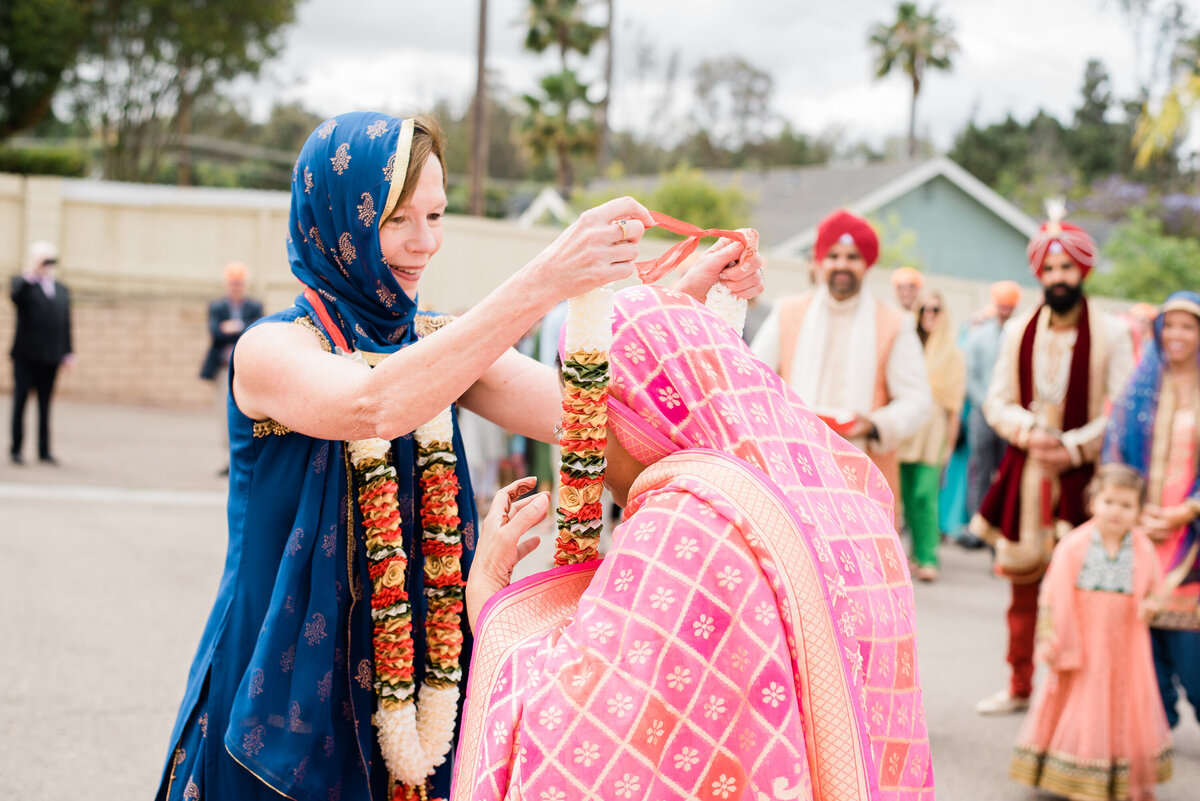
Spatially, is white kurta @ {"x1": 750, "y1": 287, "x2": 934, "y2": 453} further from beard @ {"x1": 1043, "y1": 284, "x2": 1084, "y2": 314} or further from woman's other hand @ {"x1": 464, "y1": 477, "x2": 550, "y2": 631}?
woman's other hand @ {"x1": 464, "y1": 477, "x2": 550, "y2": 631}

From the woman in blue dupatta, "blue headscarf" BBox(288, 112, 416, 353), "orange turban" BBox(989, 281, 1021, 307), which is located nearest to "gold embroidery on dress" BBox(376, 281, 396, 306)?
"blue headscarf" BBox(288, 112, 416, 353)

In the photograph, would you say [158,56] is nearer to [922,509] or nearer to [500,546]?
[922,509]

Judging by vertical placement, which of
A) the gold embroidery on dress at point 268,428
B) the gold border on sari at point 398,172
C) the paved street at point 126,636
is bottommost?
the paved street at point 126,636

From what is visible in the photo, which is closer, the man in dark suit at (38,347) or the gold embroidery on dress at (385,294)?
the gold embroidery on dress at (385,294)

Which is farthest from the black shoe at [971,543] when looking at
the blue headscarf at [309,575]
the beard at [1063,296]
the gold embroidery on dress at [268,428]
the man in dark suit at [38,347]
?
the gold embroidery on dress at [268,428]

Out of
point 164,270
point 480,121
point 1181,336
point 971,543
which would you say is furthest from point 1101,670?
point 480,121

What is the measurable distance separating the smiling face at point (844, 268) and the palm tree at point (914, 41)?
3962 centimetres

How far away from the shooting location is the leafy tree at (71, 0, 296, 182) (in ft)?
76.8

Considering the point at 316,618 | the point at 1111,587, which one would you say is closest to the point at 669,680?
the point at 316,618

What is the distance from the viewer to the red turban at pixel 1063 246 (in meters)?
5.60

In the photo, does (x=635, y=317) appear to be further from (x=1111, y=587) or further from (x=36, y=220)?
(x=36, y=220)

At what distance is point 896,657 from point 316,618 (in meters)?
1.02

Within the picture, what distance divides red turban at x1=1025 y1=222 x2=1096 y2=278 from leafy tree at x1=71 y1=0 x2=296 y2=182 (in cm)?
2146

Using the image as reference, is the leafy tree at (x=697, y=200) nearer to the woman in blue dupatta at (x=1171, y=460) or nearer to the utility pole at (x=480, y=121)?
the utility pole at (x=480, y=121)
